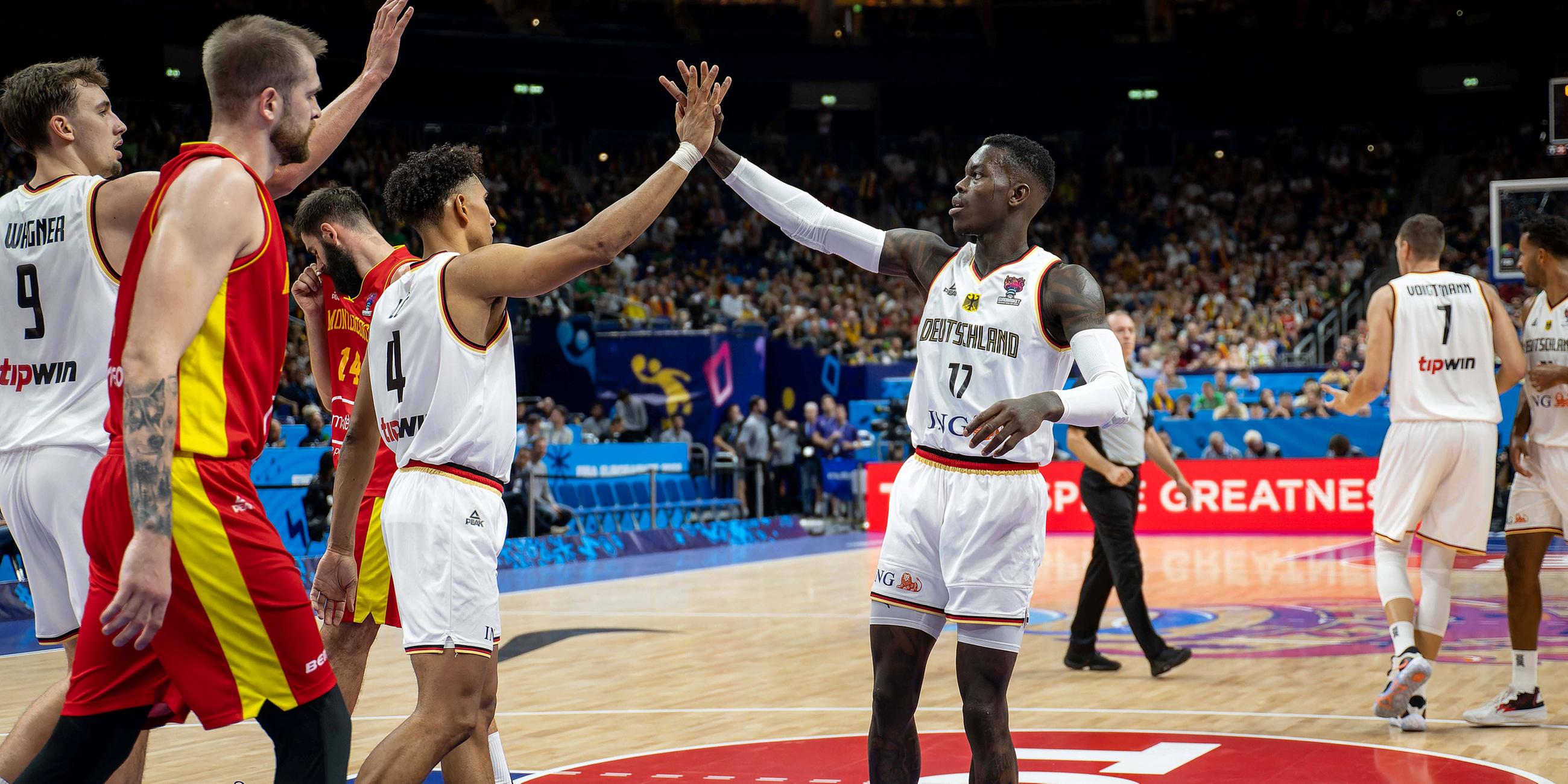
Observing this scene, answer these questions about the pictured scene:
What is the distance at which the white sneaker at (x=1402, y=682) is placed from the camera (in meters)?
6.43

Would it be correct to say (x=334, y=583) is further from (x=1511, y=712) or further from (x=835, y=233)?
(x=1511, y=712)

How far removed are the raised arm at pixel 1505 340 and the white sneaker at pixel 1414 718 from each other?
1.56 metres

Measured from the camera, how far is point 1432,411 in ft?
22.5

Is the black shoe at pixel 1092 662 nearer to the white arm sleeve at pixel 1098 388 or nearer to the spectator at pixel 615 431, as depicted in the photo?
the white arm sleeve at pixel 1098 388

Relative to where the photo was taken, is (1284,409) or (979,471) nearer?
(979,471)

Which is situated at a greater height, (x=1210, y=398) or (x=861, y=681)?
(x=1210, y=398)

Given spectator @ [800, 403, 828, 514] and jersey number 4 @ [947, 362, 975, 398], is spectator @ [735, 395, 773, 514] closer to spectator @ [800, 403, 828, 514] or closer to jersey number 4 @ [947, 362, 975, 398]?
spectator @ [800, 403, 828, 514]

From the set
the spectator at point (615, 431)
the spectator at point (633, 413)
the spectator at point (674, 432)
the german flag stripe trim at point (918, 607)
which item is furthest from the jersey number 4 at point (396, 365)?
the spectator at point (633, 413)

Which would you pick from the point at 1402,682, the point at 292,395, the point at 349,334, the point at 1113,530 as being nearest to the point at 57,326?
the point at 349,334

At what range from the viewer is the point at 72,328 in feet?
13.2

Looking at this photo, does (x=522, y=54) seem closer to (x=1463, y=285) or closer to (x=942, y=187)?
(x=942, y=187)

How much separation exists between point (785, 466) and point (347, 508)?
54.1 ft

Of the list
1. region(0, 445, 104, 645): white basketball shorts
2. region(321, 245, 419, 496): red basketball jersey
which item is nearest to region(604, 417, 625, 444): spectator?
region(321, 245, 419, 496): red basketball jersey

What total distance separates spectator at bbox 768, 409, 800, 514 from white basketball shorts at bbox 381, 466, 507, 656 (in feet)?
54.6
